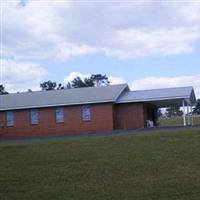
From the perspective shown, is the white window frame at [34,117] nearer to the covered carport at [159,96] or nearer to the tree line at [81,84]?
the covered carport at [159,96]

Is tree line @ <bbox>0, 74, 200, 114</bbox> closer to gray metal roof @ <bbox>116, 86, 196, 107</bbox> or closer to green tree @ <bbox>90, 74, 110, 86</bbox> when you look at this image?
Result: green tree @ <bbox>90, 74, 110, 86</bbox>

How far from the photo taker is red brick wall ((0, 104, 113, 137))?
3962 centimetres

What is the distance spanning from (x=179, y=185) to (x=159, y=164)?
9.82ft

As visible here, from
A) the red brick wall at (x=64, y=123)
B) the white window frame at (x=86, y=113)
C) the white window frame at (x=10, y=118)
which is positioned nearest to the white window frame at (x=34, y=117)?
the red brick wall at (x=64, y=123)

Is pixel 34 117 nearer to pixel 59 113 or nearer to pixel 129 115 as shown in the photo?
pixel 59 113

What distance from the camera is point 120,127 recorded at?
4097cm

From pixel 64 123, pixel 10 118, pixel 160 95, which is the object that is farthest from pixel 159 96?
pixel 10 118

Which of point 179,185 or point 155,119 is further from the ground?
point 155,119

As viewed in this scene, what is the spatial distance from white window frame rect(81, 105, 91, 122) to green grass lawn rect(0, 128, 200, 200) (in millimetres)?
16330

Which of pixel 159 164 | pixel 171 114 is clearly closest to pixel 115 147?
pixel 159 164

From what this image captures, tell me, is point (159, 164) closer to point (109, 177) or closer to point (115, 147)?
point (109, 177)

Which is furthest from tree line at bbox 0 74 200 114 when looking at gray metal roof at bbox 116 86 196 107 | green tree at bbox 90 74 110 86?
gray metal roof at bbox 116 86 196 107

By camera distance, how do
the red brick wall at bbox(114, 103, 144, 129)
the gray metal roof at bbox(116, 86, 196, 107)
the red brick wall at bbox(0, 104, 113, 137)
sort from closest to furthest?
1. the gray metal roof at bbox(116, 86, 196, 107)
2. the red brick wall at bbox(0, 104, 113, 137)
3. the red brick wall at bbox(114, 103, 144, 129)

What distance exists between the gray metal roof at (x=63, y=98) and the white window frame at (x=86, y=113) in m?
0.71
